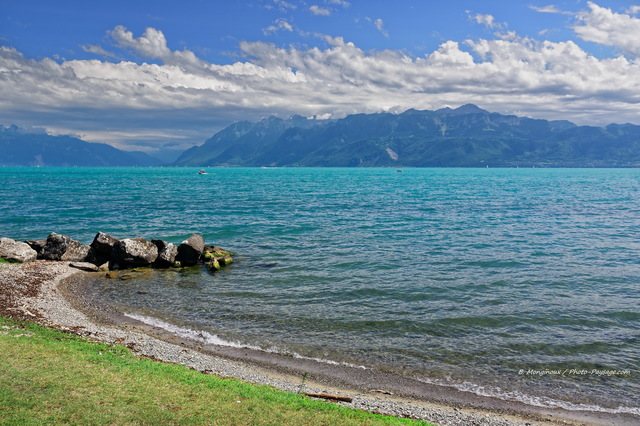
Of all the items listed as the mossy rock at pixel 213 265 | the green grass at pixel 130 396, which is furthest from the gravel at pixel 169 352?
the mossy rock at pixel 213 265

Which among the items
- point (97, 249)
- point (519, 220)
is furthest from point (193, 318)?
point (519, 220)

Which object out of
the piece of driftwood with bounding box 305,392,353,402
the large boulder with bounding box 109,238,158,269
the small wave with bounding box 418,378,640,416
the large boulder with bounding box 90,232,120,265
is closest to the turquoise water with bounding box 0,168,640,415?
the small wave with bounding box 418,378,640,416

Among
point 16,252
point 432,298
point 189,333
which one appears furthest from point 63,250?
point 432,298

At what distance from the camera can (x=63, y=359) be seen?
1404 cm

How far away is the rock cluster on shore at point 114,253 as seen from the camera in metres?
33.8

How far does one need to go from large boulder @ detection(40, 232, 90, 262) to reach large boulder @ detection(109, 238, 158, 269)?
304 cm

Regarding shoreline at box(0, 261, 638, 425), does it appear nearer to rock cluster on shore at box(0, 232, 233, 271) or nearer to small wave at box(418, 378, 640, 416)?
small wave at box(418, 378, 640, 416)

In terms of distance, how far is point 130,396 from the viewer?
11.5 meters

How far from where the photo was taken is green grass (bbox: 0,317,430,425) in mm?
10438

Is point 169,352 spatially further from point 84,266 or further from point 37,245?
point 37,245

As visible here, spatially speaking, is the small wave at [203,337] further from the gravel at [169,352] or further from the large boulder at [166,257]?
the large boulder at [166,257]

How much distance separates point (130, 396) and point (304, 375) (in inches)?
264

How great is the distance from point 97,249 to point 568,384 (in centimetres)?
3485

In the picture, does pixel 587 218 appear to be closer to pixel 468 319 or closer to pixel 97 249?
pixel 468 319
